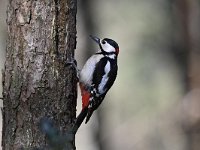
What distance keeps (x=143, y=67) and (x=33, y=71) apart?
9.31m

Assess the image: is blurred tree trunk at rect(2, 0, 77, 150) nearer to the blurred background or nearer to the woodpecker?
the woodpecker

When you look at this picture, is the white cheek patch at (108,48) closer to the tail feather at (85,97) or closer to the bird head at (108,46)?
the bird head at (108,46)

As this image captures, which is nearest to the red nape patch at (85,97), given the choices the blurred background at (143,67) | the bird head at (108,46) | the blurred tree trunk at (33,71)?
the bird head at (108,46)

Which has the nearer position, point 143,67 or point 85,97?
point 85,97

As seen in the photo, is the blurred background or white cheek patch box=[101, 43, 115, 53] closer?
white cheek patch box=[101, 43, 115, 53]

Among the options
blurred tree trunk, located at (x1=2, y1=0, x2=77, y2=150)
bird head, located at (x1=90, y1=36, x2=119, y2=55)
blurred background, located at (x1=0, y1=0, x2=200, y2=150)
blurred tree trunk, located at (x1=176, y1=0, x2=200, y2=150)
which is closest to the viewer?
Answer: blurred tree trunk, located at (x1=2, y1=0, x2=77, y2=150)

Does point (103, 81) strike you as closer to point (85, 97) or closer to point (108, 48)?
point (85, 97)

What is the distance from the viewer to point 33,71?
13.3ft

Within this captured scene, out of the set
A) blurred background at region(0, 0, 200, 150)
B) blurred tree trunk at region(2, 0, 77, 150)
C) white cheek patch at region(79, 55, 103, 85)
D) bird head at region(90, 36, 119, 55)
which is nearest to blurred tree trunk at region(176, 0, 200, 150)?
blurred background at region(0, 0, 200, 150)

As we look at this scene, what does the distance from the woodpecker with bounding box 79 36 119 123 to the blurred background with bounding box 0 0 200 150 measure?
3522 millimetres

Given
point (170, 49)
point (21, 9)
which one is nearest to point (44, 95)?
point (21, 9)

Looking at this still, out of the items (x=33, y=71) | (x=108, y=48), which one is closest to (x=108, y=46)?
(x=108, y=48)

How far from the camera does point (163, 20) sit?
12453 millimetres

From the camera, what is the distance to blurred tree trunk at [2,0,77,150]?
4043mm
